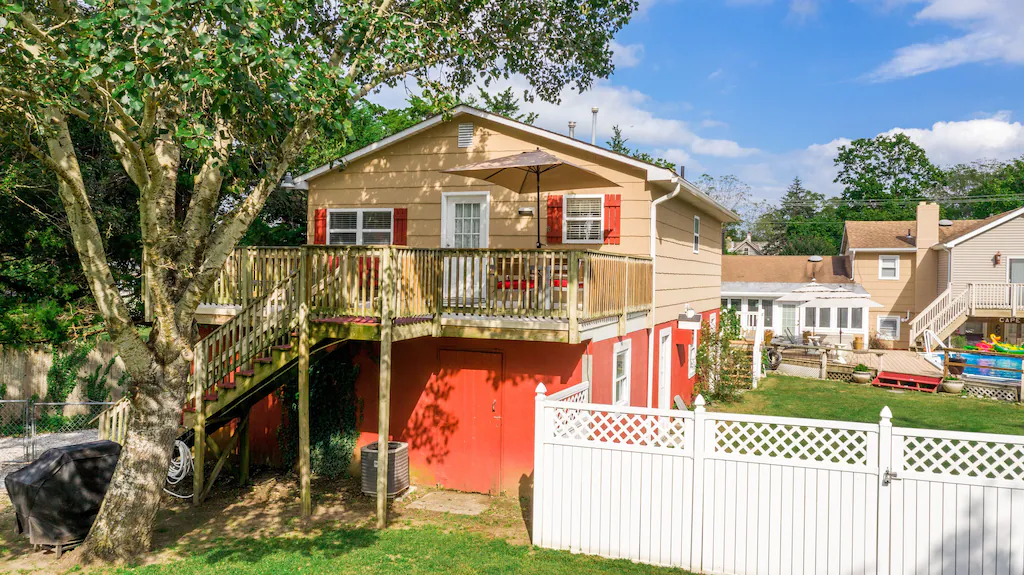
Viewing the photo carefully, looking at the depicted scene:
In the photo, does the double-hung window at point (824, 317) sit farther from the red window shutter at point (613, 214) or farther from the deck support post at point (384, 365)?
the deck support post at point (384, 365)

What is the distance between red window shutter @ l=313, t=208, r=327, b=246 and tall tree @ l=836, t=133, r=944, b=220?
2010 inches

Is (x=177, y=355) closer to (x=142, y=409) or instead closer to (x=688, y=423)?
(x=142, y=409)

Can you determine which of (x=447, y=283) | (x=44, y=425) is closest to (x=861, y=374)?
(x=447, y=283)

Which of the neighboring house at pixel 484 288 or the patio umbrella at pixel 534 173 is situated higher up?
the patio umbrella at pixel 534 173

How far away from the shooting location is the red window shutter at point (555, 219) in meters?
12.3

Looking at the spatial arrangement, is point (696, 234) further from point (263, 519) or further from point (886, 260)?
point (886, 260)

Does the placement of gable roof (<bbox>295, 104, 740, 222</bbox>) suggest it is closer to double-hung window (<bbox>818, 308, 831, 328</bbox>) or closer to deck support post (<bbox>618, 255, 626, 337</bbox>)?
deck support post (<bbox>618, 255, 626, 337</bbox>)

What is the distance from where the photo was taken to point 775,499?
6.91 meters

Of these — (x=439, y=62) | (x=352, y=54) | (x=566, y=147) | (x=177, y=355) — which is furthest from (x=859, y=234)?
(x=177, y=355)

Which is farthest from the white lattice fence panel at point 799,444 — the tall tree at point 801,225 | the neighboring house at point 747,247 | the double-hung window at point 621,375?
the neighboring house at point 747,247

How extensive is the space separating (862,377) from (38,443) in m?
21.8

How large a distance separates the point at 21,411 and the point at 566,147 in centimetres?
1225

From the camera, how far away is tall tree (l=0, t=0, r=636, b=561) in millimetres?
5824

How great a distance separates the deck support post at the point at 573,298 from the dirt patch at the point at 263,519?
8.51 ft
